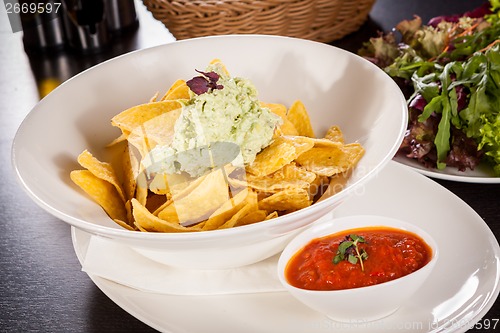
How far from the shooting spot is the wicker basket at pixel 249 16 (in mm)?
2186

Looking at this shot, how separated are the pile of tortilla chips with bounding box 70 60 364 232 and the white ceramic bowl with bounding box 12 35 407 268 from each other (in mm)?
51

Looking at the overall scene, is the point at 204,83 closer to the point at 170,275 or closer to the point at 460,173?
the point at 170,275

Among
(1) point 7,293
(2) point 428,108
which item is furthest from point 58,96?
(2) point 428,108

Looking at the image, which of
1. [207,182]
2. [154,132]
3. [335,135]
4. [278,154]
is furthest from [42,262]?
[335,135]

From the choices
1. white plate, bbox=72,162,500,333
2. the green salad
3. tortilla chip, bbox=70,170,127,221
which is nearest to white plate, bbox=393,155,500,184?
the green salad

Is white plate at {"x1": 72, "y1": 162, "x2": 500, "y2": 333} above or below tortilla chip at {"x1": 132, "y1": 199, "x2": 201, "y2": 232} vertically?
below

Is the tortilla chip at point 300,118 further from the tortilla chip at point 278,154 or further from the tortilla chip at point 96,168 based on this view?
the tortilla chip at point 96,168

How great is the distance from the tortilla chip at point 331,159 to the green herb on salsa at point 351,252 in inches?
6.7

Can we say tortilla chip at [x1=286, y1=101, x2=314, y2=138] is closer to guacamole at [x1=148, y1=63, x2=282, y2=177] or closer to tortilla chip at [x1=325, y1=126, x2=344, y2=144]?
tortilla chip at [x1=325, y1=126, x2=344, y2=144]

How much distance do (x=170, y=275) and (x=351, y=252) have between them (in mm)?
357

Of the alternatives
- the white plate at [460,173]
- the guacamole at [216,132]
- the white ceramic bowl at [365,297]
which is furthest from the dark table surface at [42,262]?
the guacamole at [216,132]

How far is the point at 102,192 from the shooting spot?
135 cm

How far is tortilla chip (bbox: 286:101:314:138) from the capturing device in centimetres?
154

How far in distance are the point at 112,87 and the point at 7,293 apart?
1.78ft
